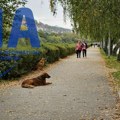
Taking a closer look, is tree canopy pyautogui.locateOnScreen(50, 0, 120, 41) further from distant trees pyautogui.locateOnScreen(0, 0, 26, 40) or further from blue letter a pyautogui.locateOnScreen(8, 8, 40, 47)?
blue letter a pyautogui.locateOnScreen(8, 8, 40, 47)

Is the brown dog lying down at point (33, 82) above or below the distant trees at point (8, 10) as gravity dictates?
below

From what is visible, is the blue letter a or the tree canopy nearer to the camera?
the tree canopy

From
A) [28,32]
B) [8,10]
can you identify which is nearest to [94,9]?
[8,10]

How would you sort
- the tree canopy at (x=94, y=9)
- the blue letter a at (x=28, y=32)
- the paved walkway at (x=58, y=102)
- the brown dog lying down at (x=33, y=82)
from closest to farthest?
1. the paved walkway at (x=58, y=102)
2. the brown dog lying down at (x=33, y=82)
3. the tree canopy at (x=94, y=9)
4. the blue letter a at (x=28, y=32)

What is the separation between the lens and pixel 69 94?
45.5 feet

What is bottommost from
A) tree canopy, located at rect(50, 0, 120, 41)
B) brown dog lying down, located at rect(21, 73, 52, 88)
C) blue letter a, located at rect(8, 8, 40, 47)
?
brown dog lying down, located at rect(21, 73, 52, 88)

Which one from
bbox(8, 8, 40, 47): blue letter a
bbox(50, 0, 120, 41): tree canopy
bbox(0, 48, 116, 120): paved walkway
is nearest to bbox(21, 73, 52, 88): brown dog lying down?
bbox(0, 48, 116, 120): paved walkway

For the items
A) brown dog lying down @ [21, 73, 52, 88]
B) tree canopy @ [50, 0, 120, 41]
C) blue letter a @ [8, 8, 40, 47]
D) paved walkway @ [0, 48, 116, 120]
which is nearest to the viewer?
paved walkway @ [0, 48, 116, 120]

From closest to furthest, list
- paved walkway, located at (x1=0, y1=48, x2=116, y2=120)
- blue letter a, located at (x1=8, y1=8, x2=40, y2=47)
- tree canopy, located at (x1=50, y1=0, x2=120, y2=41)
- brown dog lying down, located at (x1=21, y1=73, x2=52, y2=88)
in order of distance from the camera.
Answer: paved walkway, located at (x1=0, y1=48, x2=116, y2=120), brown dog lying down, located at (x1=21, y1=73, x2=52, y2=88), tree canopy, located at (x1=50, y1=0, x2=120, y2=41), blue letter a, located at (x1=8, y1=8, x2=40, y2=47)

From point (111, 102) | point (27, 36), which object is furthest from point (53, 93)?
point (27, 36)

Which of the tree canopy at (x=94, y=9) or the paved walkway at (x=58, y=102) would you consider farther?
the tree canopy at (x=94, y=9)

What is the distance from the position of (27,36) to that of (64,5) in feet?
30.7

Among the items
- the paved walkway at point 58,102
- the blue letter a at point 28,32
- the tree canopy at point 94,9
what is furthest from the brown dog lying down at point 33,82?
the blue letter a at point 28,32

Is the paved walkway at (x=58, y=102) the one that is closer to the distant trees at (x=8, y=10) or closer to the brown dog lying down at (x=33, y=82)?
the brown dog lying down at (x=33, y=82)
